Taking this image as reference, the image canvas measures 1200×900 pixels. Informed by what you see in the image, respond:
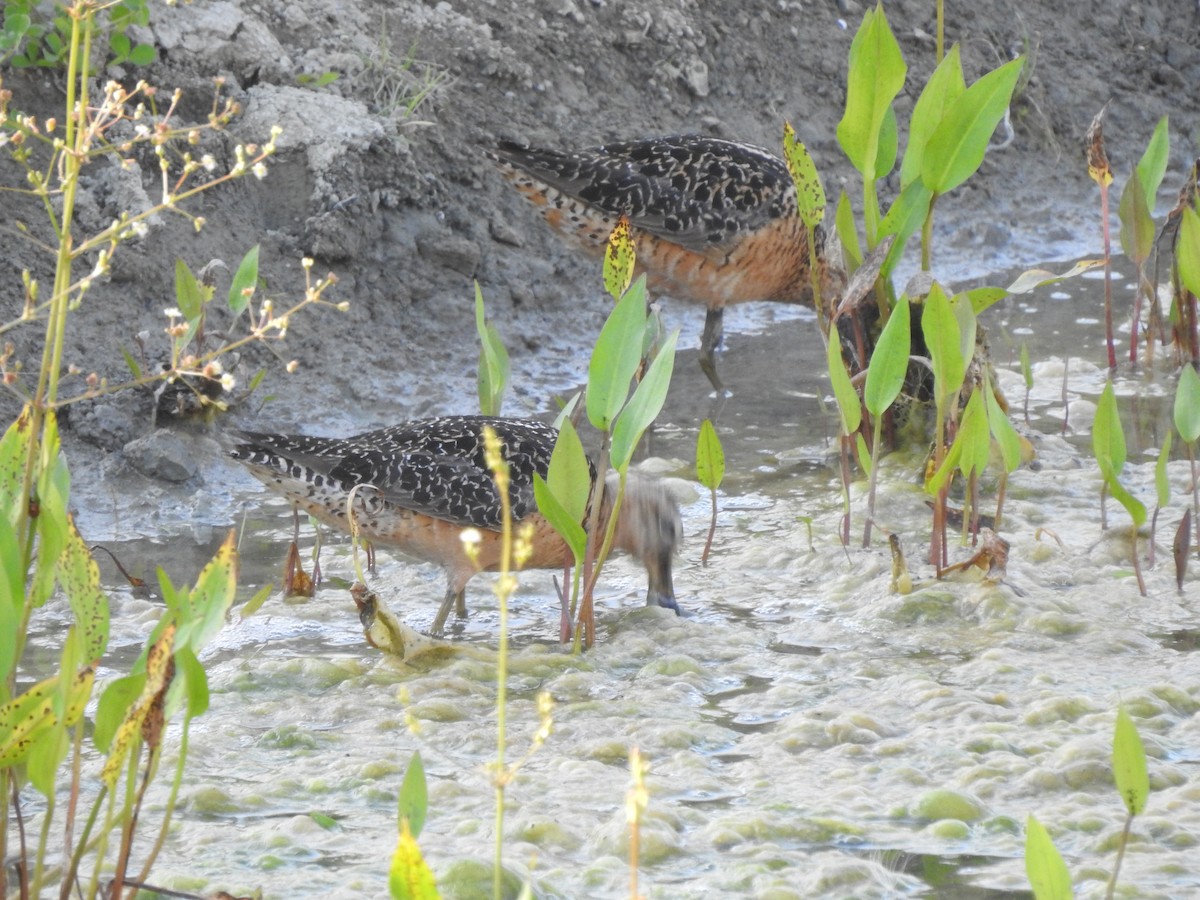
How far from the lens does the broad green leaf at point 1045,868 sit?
2277 millimetres

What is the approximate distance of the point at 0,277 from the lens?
616 centimetres

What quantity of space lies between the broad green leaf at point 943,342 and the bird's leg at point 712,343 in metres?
2.55

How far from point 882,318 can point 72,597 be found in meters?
3.70

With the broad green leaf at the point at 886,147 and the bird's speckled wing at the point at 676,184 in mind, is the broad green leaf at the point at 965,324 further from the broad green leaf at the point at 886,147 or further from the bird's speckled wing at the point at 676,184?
the bird's speckled wing at the point at 676,184

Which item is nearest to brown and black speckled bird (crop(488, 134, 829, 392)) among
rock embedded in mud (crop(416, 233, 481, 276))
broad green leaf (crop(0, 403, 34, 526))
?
rock embedded in mud (crop(416, 233, 481, 276))

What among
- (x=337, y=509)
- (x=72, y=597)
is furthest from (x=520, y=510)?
(x=72, y=597)

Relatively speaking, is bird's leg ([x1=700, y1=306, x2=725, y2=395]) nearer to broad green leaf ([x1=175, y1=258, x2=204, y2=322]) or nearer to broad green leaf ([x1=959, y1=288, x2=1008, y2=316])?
broad green leaf ([x1=959, y1=288, x2=1008, y2=316])

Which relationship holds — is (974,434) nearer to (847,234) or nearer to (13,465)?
(847,234)

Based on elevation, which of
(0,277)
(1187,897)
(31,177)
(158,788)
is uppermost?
(31,177)

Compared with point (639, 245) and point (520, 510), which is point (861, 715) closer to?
point (520, 510)

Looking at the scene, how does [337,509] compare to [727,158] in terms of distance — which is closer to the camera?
[337,509]

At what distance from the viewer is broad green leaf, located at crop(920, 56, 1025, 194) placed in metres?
4.84

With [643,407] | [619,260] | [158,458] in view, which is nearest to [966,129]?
[619,260]

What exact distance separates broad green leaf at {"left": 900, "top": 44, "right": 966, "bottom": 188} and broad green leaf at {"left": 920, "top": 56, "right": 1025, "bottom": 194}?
3 centimetres
